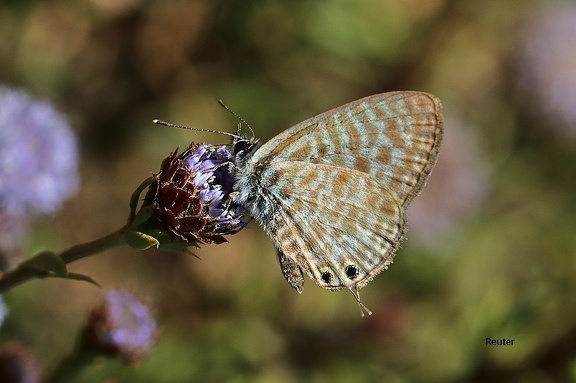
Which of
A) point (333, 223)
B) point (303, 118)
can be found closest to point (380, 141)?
point (333, 223)

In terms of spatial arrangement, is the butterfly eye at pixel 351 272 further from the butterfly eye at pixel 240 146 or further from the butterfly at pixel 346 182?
the butterfly eye at pixel 240 146

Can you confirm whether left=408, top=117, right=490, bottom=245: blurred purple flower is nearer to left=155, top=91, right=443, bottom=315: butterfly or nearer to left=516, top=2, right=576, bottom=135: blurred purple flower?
left=516, top=2, right=576, bottom=135: blurred purple flower

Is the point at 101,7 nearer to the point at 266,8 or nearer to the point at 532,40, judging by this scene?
the point at 266,8

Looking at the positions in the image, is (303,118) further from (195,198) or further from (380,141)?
(195,198)

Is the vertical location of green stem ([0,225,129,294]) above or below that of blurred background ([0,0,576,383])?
above

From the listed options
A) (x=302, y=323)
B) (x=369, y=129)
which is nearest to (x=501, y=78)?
(x=302, y=323)

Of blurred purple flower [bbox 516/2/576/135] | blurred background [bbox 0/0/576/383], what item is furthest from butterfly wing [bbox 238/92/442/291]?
blurred purple flower [bbox 516/2/576/135]
